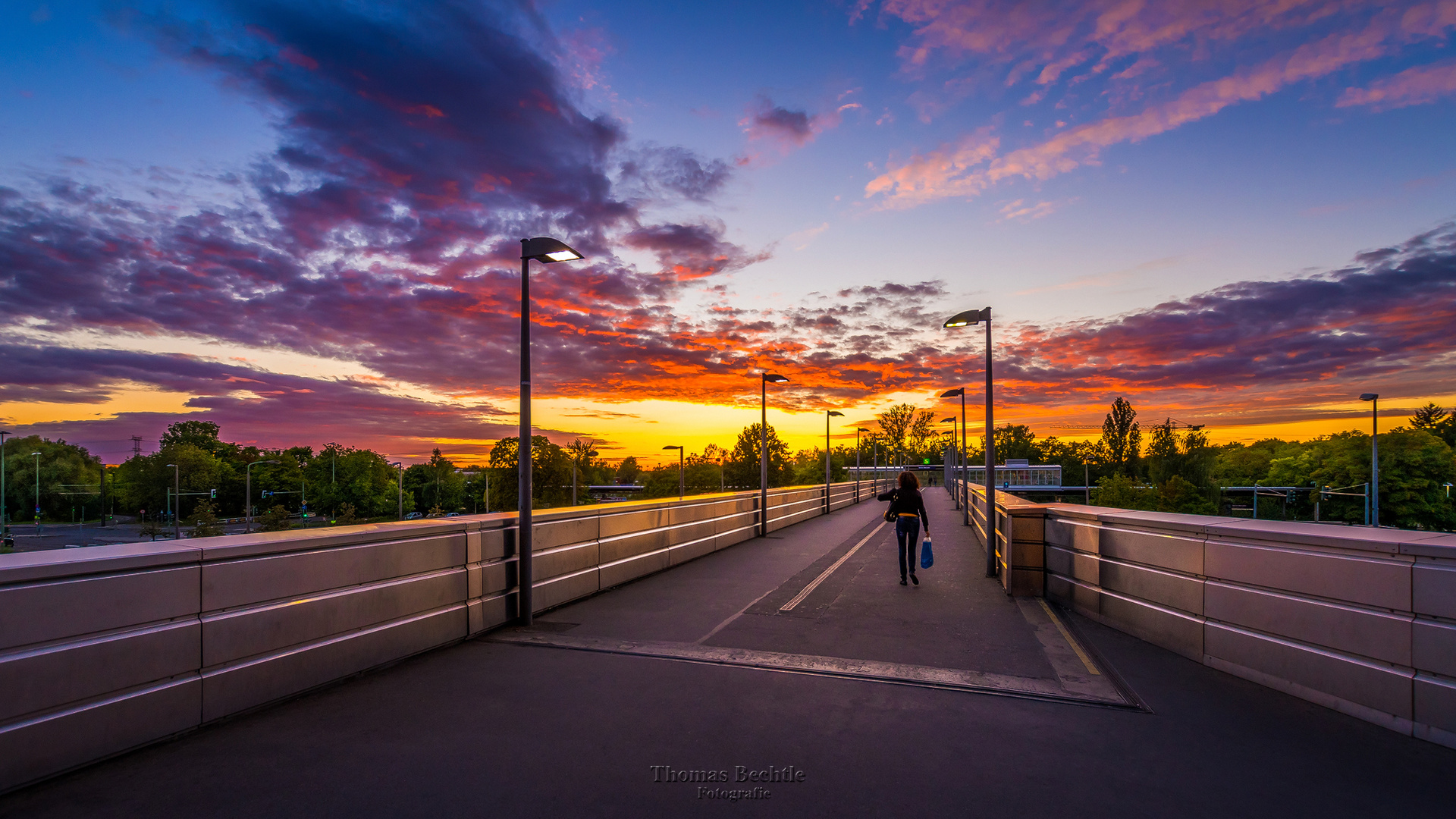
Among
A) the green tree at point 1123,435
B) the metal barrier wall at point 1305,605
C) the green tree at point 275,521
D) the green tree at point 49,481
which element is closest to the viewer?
the metal barrier wall at point 1305,605

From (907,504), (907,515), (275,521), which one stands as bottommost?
(275,521)

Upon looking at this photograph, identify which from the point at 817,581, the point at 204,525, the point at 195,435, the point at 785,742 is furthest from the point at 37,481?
the point at 785,742

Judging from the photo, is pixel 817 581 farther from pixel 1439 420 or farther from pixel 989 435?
pixel 1439 420

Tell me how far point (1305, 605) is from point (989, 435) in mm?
7850

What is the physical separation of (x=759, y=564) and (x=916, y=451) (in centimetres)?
12024

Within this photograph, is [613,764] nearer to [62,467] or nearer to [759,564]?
[759,564]

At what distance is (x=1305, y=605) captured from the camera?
521cm

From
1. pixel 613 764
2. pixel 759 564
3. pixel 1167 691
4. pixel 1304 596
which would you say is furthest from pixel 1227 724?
pixel 759 564

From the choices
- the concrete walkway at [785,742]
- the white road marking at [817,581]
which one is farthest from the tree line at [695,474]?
the concrete walkway at [785,742]

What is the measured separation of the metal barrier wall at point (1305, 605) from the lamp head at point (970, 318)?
560 centimetres

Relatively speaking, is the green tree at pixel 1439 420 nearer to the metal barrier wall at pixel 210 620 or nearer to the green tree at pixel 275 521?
the metal barrier wall at pixel 210 620

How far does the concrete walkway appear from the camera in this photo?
364cm

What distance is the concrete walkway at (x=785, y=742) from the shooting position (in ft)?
11.9

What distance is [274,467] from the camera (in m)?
121
